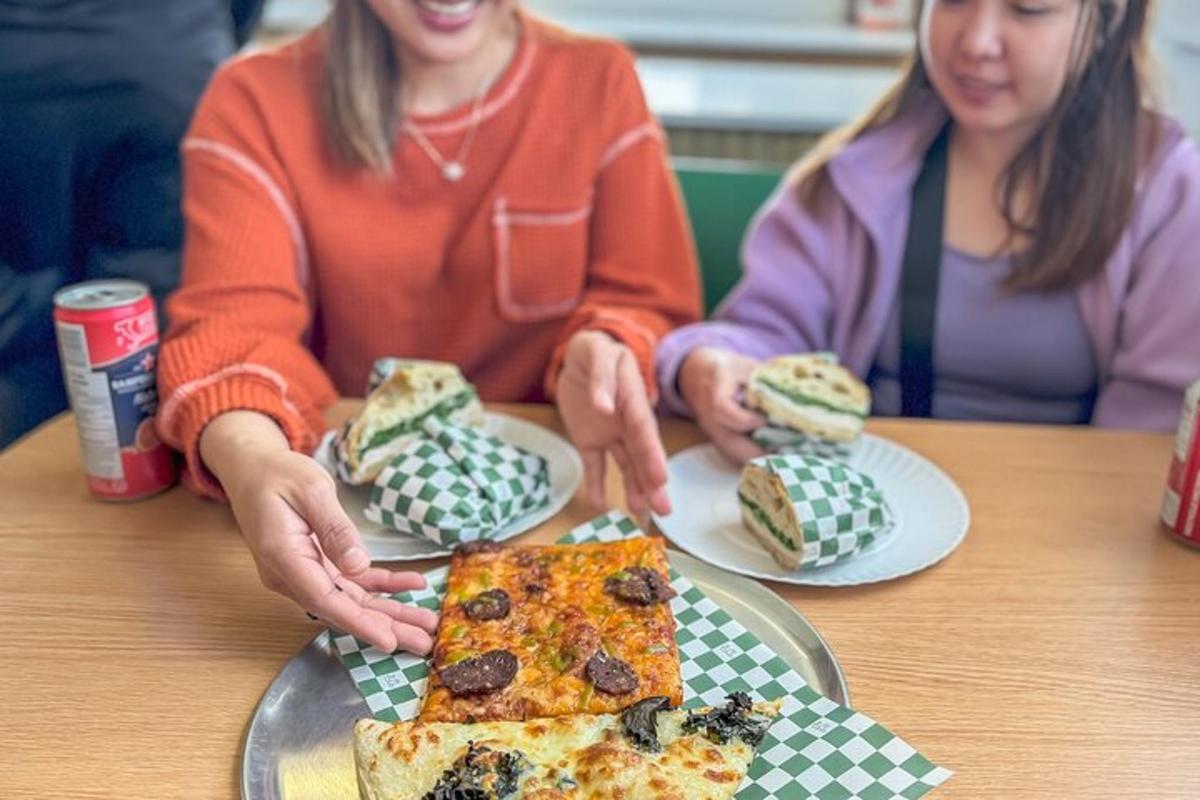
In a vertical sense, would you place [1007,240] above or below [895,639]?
above

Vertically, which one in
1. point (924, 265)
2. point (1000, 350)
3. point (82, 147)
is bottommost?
point (1000, 350)

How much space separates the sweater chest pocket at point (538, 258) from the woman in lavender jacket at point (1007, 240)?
8.7 inches

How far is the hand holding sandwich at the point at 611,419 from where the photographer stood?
1.11m

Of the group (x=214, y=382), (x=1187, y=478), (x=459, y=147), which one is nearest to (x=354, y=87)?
(x=459, y=147)

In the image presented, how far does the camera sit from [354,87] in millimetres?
1492

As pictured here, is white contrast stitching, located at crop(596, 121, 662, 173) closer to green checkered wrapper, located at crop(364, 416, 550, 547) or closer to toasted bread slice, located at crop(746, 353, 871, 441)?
toasted bread slice, located at crop(746, 353, 871, 441)

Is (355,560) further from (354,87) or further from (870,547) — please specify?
(354,87)

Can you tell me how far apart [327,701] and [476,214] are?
0.88 m

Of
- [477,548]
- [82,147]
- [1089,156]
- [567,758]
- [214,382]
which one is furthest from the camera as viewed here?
[82,147]

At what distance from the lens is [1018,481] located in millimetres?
1196

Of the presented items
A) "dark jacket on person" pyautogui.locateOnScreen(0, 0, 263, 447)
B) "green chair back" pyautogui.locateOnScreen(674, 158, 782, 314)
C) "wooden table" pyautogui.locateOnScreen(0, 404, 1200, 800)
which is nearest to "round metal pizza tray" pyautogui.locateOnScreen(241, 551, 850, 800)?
"wooden table" pyautogui.locateOnScreen(0, 404, 1200, 800)

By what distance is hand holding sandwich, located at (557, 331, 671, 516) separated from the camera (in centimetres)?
111

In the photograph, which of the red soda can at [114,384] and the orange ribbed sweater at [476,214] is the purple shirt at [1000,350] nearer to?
the orange ribbed sweater at [476,214]

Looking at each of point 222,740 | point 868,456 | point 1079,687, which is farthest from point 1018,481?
point 222,740
